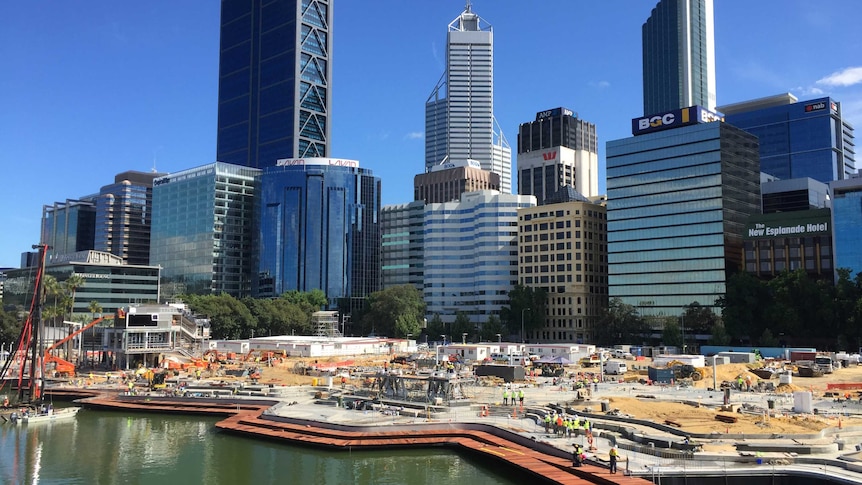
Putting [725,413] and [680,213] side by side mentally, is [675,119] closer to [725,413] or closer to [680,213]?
[680,213]

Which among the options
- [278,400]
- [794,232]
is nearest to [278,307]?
[278,400]

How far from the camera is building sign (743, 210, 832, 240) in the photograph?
164 meters

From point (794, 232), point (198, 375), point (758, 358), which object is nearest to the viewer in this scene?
point (198, 375)

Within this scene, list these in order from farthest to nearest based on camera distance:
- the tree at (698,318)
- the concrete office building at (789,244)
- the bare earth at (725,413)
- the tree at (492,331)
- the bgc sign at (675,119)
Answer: the bgc sign at (675,119) → the tree at (492,331) → the tree at (698,318) → the concrete office building at (789,244) → the bare earth at (725,413)

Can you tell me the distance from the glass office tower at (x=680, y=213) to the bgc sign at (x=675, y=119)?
82.2 inches

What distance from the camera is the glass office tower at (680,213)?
179375mm

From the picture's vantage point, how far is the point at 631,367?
111312 mm

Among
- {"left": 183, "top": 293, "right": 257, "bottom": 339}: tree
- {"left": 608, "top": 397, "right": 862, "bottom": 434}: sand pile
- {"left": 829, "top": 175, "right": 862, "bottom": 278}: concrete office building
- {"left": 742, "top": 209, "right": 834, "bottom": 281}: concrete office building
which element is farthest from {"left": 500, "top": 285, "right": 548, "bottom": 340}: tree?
{"left": 608, "top": 397, "right": 862, "bottom": 434}: sand pile

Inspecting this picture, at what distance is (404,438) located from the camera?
2279 inches

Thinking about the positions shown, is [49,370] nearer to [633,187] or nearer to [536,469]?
[536,469]

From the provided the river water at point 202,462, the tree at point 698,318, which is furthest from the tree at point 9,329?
the tree at point 698,318

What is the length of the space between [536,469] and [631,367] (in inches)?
2741

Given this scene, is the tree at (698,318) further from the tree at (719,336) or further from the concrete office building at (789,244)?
the concrete office building at (789,244)

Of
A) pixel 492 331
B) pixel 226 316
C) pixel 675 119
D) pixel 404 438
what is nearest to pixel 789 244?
pixel 675 119
